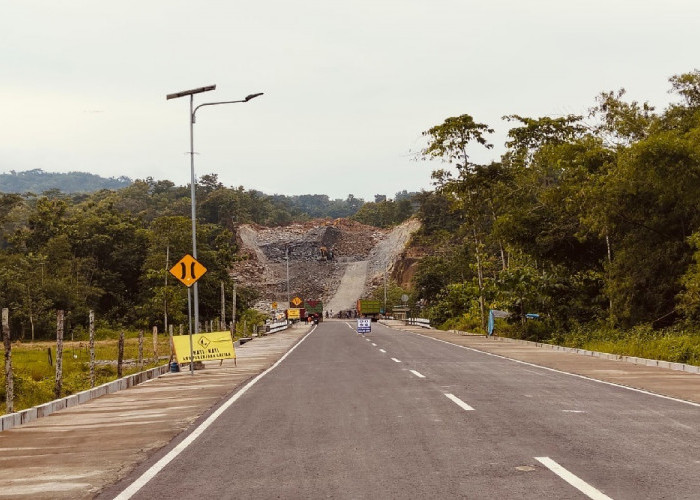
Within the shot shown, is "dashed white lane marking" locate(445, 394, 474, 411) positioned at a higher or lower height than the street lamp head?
lower

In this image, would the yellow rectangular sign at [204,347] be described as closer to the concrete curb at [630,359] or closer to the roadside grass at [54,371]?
the roadside grass at [54,371]

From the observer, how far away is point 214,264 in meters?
70.6

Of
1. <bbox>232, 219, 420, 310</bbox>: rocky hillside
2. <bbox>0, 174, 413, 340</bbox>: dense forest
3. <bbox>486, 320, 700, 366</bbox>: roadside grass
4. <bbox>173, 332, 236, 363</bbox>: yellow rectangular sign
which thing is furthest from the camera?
<bbox>232, 219, 420, 310</bbox>: rocky hillside

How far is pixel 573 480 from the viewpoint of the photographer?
276 inches

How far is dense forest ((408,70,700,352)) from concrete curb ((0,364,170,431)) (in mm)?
18214

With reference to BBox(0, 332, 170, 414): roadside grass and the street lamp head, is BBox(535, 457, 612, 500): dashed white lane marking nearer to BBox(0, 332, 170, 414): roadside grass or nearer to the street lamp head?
BBox(0, 332, 170, 414): roadside grass

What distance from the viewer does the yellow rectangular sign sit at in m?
24.2

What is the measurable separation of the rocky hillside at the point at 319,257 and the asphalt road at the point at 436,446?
13172 cm

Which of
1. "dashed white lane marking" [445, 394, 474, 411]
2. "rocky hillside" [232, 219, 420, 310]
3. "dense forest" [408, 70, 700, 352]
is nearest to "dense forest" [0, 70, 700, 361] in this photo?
"dense forest" [408, 70, 700, 352]

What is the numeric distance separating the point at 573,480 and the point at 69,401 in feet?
38.0

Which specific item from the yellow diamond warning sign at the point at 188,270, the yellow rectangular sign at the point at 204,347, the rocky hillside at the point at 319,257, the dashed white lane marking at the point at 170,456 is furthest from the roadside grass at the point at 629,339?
the rocky hillside at the point at 319,257

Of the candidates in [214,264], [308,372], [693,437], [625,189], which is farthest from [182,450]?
[214,264]

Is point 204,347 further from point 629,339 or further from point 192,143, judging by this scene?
point 629,339

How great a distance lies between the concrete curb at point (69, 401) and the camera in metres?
12.8
